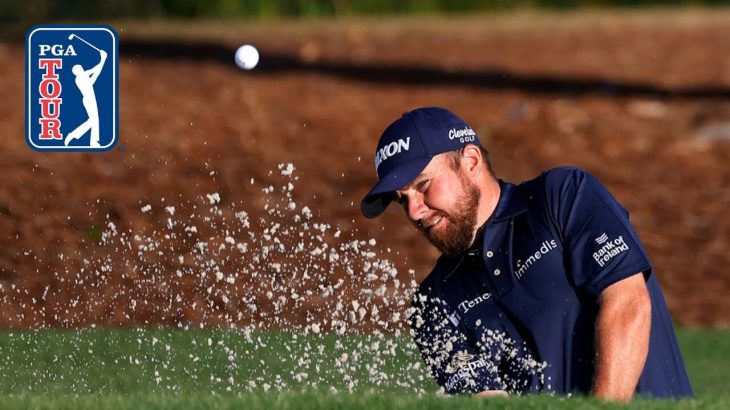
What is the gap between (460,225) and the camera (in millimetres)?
5660

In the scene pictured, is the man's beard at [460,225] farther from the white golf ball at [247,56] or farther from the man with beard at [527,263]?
the white golf ball at [247,56]

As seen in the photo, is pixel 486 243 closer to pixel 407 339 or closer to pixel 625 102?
pixel 407 339

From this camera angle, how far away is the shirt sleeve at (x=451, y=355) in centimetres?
587

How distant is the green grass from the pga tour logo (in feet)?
4.84

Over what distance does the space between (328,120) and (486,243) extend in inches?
481

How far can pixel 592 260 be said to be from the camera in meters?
5.42

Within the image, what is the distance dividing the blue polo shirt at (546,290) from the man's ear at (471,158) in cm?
17

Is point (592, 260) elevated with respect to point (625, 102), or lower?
lower

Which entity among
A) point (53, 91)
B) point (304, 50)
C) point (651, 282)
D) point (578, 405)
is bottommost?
point (578, 405)

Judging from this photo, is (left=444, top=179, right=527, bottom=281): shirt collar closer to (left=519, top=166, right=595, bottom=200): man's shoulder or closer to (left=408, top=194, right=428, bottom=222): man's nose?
(left=519, top=166, right=595, bottom=200): man's shoulder

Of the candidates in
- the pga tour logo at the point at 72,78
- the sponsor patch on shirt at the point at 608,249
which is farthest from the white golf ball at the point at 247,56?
the sponsor patch on shirt at the point at 608,249

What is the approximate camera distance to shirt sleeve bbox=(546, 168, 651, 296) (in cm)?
538

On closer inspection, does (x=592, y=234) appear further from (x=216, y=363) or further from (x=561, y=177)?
(x=216, y=363)

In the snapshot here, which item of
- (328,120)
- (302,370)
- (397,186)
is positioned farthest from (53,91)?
(328,120)
